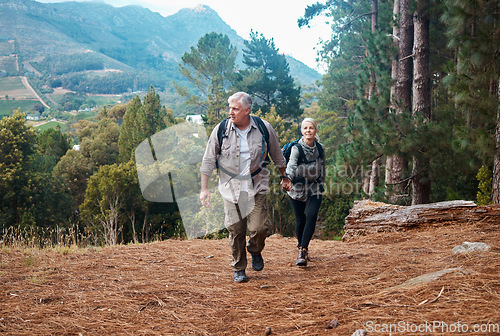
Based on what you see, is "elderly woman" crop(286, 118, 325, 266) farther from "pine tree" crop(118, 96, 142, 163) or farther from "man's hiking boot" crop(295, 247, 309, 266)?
"pine tree" crop(118, 96, 142, 163)

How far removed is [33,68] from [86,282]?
632 ft

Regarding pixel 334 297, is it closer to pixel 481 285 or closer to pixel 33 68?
pixel 481 285

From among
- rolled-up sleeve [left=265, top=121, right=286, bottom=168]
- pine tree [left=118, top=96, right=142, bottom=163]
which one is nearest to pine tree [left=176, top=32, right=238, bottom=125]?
pine tree [left=118, top=96, right=142, bottom=163]

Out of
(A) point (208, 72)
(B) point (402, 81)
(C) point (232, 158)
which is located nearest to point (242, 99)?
(C) point (232, 158)

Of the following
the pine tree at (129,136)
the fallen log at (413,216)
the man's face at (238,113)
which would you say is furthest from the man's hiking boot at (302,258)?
the pine tree at (129,136)

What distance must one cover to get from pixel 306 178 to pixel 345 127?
20.5 ft

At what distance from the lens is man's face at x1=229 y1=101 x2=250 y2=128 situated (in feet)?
12.4

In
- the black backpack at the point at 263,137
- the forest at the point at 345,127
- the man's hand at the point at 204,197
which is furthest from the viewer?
the forest at the point at 345,127

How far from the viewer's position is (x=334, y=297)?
3.16 m

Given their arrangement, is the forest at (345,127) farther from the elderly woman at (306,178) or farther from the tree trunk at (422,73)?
the elderly woman at (306,178)

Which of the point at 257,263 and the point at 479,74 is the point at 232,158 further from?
the point at 479,74

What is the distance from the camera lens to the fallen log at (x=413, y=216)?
18.8ft

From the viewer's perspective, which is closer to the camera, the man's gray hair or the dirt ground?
the dirt ground

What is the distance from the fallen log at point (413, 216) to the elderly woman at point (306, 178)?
7.15 feet
